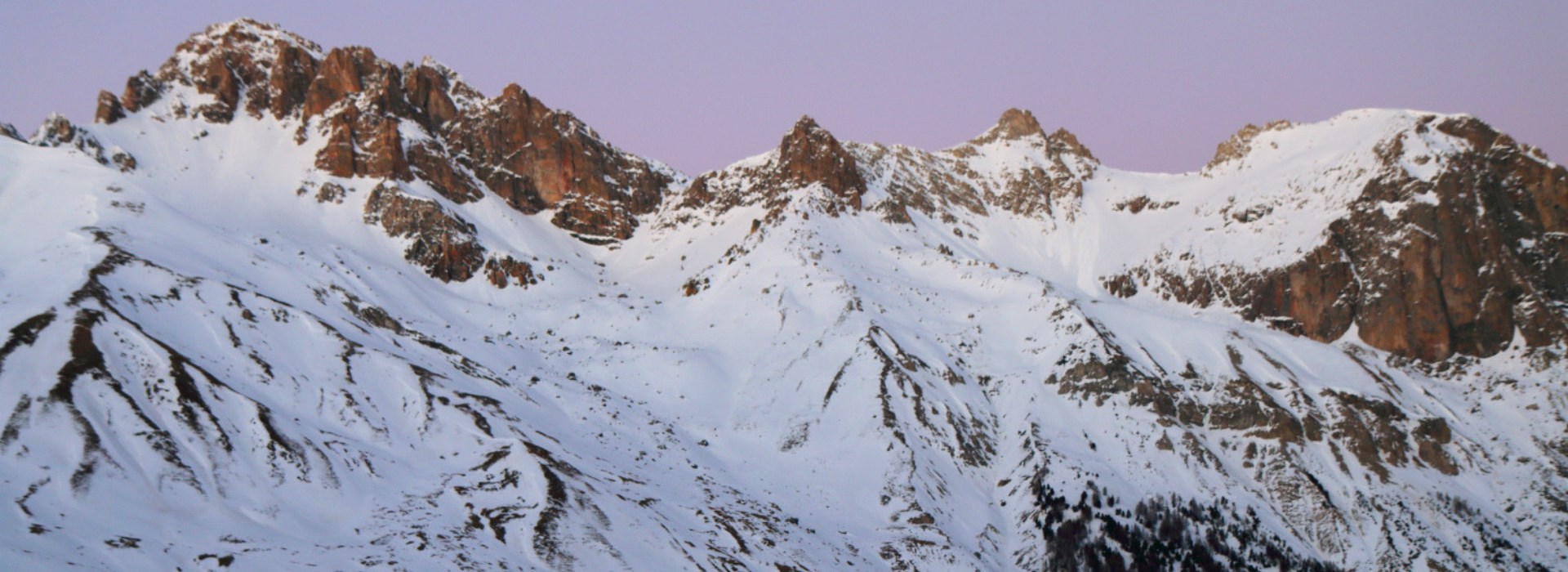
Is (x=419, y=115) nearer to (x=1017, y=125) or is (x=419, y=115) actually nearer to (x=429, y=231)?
(x=429, y=231)

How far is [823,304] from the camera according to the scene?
299ft

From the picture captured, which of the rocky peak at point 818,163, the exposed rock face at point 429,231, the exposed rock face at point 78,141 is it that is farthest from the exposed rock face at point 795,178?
the exposed rock face at point 78,141

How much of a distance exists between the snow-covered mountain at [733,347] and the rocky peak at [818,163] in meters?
0.65

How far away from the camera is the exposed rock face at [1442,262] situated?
9356cm

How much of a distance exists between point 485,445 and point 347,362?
43.5ft

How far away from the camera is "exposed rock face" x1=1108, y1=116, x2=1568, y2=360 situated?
3684 inches

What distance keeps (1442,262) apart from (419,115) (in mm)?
133813

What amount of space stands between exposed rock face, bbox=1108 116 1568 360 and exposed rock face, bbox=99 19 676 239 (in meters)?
90.2

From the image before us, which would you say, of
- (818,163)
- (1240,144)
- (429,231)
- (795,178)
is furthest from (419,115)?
(1240,144)

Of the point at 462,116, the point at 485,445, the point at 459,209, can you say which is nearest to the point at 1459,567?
the point at 485,445

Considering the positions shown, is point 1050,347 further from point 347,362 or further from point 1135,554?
point 347,362

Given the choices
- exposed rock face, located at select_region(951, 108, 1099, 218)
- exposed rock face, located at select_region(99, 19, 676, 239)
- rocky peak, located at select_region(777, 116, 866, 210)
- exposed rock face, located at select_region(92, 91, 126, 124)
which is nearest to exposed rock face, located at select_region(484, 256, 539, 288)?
exposed rock face, located at select_region(99, 19, 676, 239)

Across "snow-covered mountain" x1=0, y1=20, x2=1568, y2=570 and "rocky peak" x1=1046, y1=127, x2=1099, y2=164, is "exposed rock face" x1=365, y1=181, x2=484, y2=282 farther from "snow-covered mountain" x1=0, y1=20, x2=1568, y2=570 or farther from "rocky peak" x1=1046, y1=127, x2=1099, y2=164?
"rocky peak" x1=1046, y1=127, x2=1099, y2=164

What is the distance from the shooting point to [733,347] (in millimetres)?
89000
